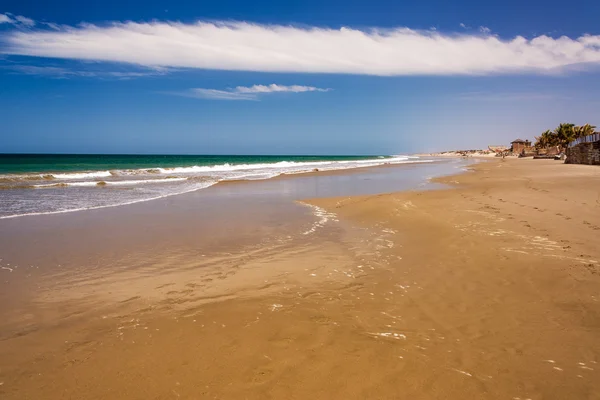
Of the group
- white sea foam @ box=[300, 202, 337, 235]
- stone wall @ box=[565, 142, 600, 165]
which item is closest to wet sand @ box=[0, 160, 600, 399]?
white sea foam @ box=[300, 202, 337, 235]

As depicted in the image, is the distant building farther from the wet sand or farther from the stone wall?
the wet sand

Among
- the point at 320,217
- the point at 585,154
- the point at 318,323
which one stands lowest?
the point at 318,323

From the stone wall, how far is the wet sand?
33146 mm

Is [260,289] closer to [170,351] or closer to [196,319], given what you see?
[196,319]

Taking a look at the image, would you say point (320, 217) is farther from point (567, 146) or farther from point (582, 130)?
point (582, 130)

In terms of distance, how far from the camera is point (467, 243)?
7.98m

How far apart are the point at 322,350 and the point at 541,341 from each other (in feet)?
7.78

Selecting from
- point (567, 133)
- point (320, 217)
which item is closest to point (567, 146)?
point (567, 133)

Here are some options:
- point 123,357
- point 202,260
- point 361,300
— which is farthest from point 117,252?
point 361,300

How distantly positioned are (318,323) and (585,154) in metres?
42.1

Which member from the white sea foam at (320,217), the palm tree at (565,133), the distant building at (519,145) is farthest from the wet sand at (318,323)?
the distant building at (519,145)

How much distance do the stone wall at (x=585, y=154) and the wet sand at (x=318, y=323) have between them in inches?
1305

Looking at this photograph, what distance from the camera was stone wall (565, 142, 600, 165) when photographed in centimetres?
3375

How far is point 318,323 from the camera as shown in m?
4.41
